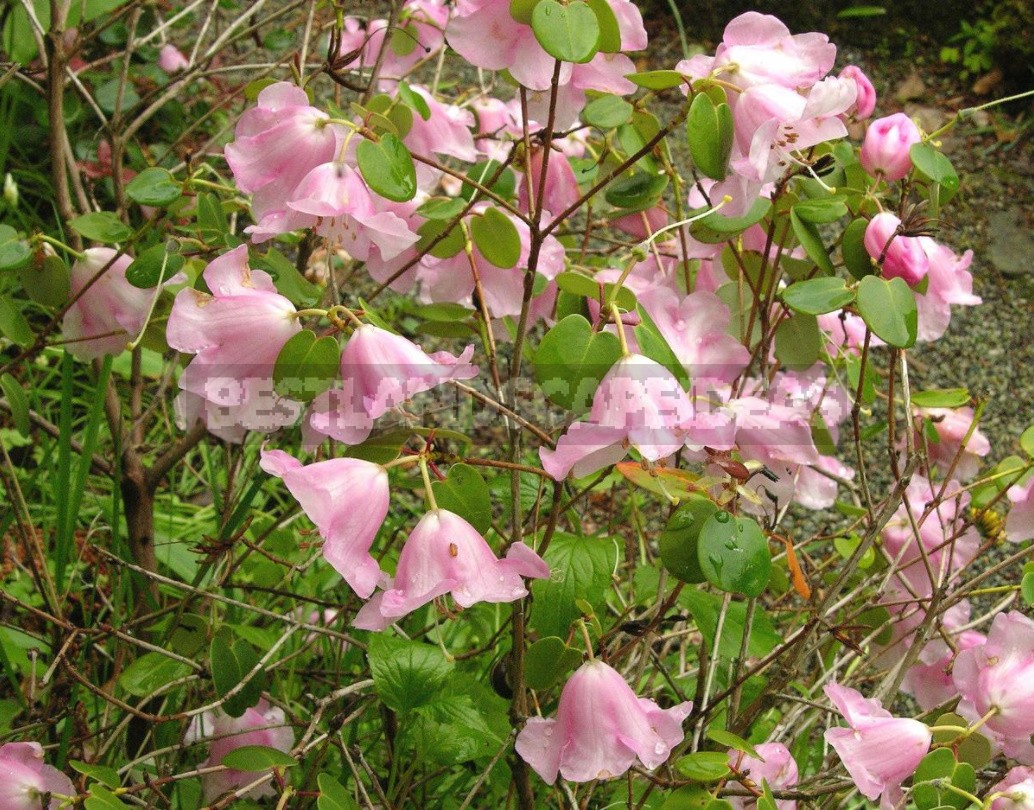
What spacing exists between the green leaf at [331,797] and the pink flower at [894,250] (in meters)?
0.57

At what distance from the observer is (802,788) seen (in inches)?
37.3

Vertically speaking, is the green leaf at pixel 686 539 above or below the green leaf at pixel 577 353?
below

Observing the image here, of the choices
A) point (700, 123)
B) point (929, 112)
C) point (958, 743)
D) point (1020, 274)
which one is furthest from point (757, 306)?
point (929, 112)

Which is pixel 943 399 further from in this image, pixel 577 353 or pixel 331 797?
pixel 331 797

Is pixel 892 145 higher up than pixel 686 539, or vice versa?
pixel 892 145

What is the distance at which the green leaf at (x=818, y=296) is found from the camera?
80 centimetres

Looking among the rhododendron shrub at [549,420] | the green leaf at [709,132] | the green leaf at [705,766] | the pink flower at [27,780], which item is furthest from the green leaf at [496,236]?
the pink flower at [27,780]

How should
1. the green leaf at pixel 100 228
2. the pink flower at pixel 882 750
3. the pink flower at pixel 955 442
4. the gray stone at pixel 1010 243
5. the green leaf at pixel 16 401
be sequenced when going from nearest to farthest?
the pink flower at pixel 882 750
the green leaf at pixel 100 228
the green leaf at pixel 16 401
the pink flower at pixel 955 442
the gray stone at pixel 1010 243

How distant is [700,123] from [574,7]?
0.37 feet

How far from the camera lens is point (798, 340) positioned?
3.21 feet

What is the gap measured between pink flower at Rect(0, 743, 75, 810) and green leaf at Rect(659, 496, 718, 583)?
506 millimetres

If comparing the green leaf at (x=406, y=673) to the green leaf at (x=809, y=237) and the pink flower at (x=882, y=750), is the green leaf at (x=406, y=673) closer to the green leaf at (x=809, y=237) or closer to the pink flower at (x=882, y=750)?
the pink flower at (x=882, y=750)

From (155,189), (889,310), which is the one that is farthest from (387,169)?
(889,310)

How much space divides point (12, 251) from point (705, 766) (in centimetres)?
67
